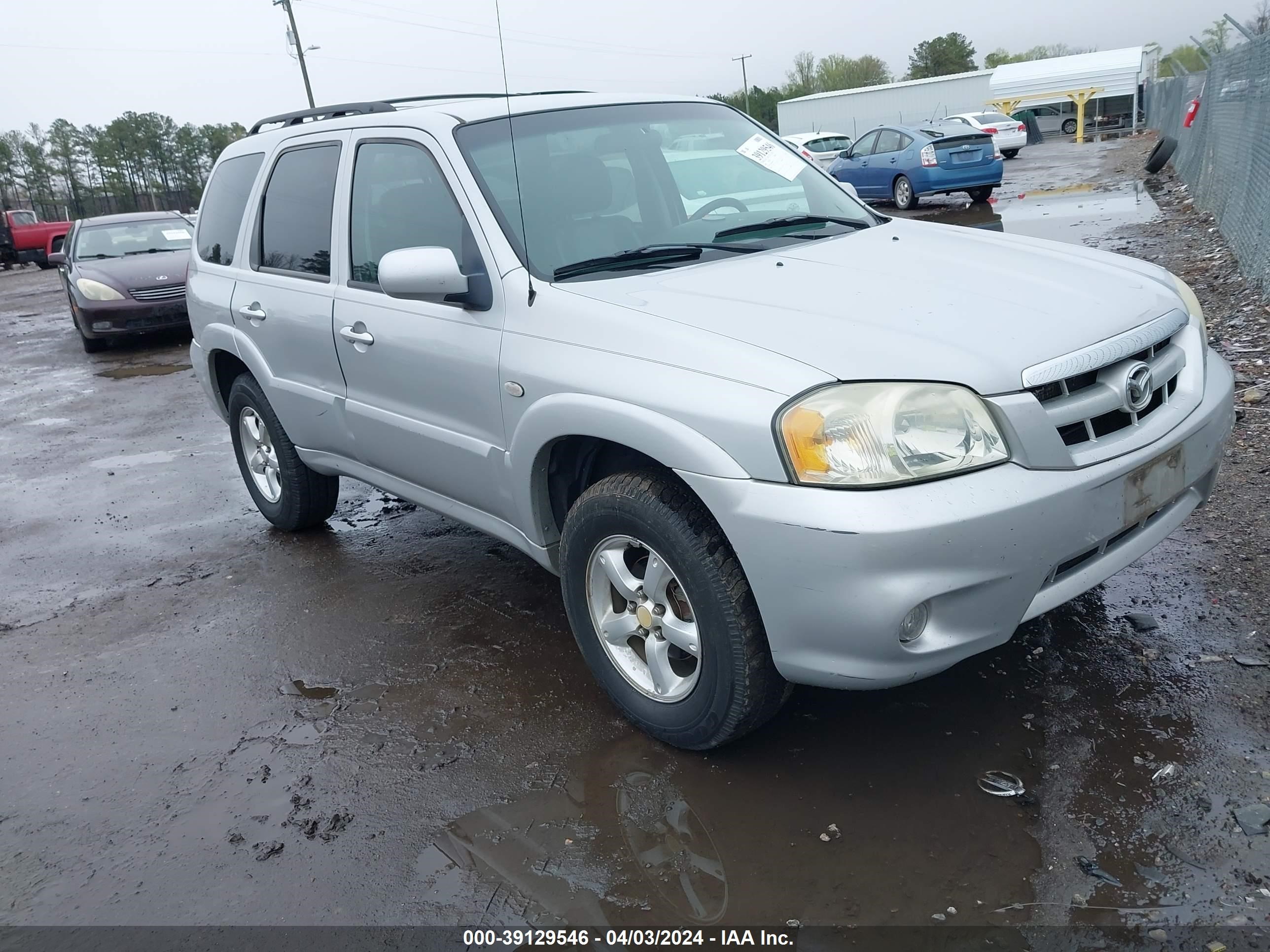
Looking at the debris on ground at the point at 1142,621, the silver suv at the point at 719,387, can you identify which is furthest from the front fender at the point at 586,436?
the debris on ground at the point at 1142,621

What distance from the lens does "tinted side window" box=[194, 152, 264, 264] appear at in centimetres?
477

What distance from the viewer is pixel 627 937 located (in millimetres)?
2311

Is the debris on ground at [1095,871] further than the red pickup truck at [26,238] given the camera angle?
No

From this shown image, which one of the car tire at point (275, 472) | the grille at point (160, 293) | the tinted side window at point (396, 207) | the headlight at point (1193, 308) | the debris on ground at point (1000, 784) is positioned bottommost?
the debris on ground at point (1000, 784)

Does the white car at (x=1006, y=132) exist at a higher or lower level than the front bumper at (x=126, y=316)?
higher

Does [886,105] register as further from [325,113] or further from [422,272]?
[422,272]

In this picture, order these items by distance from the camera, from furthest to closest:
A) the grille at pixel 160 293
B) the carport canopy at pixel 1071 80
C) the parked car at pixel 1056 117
Answer: the parked car at pixel 1056 117 → the carport canopy at pixel 1071 80 → the grille at pixel 160 293

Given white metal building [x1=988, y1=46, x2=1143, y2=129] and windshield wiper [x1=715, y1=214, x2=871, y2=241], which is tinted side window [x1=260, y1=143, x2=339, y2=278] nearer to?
windshield wiper [x1=715, y1=214, x2=871, y2=241]

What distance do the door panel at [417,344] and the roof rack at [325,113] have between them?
0.15 metres

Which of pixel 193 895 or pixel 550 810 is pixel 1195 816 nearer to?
pixel 550 810

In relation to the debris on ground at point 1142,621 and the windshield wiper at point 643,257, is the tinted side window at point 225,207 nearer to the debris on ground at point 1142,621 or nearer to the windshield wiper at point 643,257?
the windshield wiper at point 643,257

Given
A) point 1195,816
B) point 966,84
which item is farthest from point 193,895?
point 966,84

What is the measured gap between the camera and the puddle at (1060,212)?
12305mm

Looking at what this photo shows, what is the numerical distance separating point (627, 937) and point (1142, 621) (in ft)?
6.84
